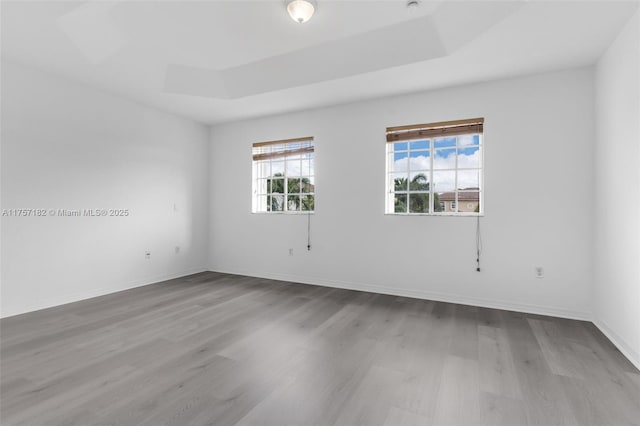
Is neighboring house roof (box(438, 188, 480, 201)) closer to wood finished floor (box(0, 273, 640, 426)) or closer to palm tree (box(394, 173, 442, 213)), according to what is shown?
palm tree (box(394, 173, 442, 213))

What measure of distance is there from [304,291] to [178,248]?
8.11 ft

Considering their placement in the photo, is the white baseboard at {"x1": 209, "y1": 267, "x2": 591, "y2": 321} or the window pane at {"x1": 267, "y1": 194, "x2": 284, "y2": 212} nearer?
the white baseboard at {"x1": 209, "y1": 267, "x2": 591, "y2": 321}

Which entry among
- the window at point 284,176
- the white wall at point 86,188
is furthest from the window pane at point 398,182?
the white wall at point 86,188

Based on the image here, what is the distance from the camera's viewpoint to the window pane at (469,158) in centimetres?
387

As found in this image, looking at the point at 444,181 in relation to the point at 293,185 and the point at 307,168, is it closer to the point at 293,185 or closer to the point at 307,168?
the point at 307,168

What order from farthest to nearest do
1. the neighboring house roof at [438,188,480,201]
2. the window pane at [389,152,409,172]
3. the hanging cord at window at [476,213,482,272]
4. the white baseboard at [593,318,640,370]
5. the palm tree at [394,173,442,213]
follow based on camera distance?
the window pane at [389,152,409,172] < the palm tree at [394,173,442,213] < the neighboring house roof at [438,188,480,201] < the hanging cord at window at [476,213,482,272] < the white baseboard at [593,318,640,370]

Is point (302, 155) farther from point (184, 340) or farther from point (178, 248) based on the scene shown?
point (184, 340)

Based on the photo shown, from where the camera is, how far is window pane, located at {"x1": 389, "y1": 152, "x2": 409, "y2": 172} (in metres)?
4.27

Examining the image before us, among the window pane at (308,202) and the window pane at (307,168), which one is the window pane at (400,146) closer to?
the window pane at (307,168)

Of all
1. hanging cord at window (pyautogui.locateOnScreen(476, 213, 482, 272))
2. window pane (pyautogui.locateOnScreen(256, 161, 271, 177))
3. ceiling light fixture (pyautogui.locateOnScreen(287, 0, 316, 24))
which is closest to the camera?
ceiling light fixture (pyautogui.locateOnScreen(287, 0, 316, 24))

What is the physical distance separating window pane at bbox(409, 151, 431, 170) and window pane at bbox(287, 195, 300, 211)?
1905 mm

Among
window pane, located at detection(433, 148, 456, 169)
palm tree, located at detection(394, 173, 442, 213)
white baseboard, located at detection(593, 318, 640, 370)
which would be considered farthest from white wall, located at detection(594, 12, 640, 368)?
palm tree, located at detection(394, 173, 442, 213)

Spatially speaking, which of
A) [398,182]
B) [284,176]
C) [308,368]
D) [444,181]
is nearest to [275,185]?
[284,176]

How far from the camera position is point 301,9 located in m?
2.49
